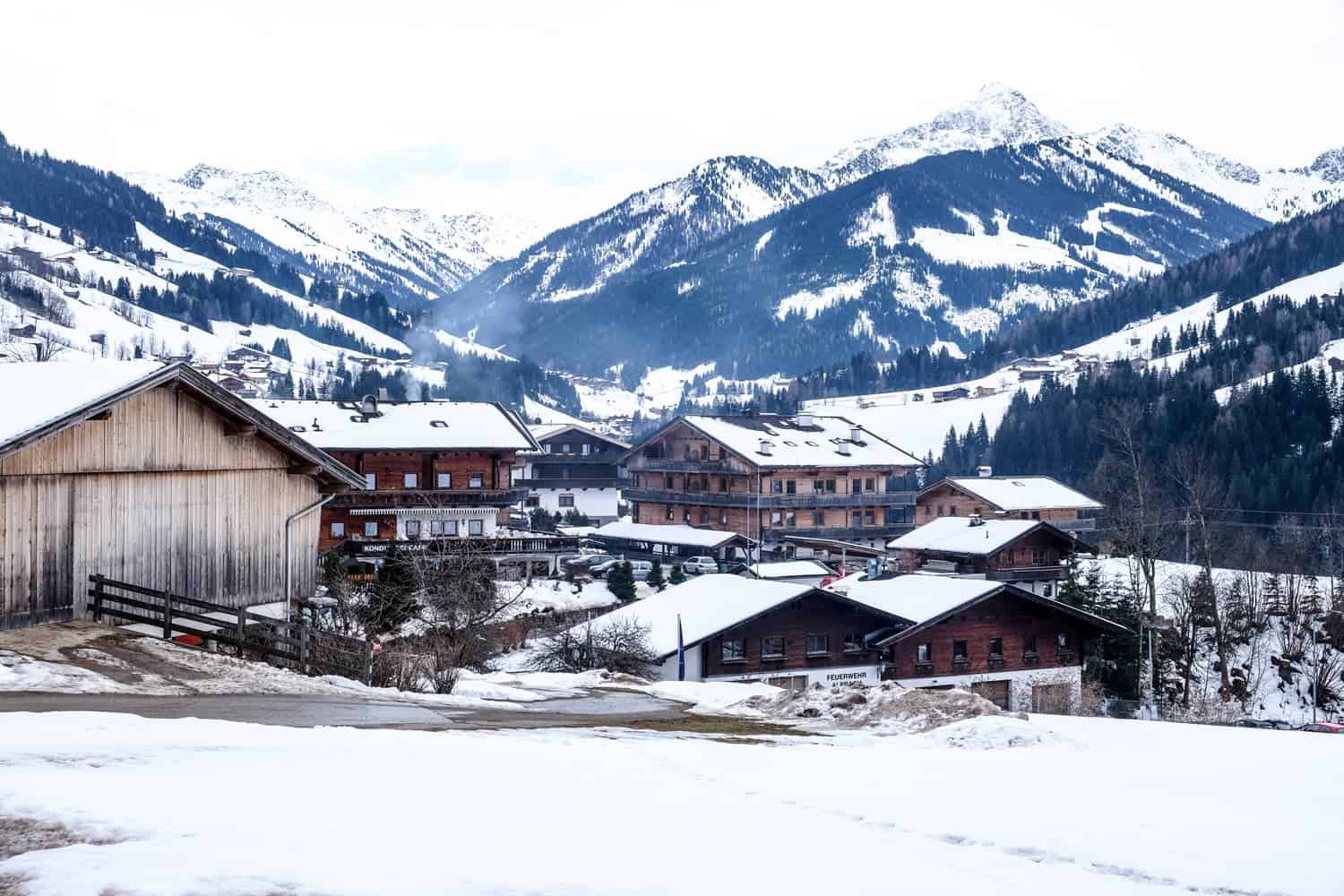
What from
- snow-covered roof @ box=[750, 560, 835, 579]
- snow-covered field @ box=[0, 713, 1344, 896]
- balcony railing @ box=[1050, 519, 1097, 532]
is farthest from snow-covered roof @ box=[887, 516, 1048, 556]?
snow-covered field @ box=[0, 713, 1344, 896]

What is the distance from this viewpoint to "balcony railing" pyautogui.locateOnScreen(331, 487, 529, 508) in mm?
71125

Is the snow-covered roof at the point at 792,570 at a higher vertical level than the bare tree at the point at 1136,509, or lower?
lower

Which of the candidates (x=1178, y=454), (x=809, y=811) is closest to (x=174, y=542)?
(x=809, y=811)

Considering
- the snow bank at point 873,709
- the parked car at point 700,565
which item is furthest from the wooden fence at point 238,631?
the parked car at point 700,565

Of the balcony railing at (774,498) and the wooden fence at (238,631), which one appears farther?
the balcony railing at (774,498)

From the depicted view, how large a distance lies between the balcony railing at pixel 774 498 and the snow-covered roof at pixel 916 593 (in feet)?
105

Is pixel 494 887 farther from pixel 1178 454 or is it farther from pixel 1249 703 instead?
pixel 1178 454

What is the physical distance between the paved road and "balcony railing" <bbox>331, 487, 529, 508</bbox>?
173ft

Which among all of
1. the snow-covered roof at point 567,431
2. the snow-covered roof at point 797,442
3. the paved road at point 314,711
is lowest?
the paved road at point 314,711

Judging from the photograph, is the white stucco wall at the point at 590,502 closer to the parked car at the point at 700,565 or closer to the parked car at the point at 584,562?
the parked car at the point at 584,562

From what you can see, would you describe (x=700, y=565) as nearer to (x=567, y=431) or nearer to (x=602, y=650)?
(x=602, y=650)

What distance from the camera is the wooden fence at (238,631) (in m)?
21.0

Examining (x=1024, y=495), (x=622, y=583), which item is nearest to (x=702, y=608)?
(x=622, y=583)

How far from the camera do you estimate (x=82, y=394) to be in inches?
851
